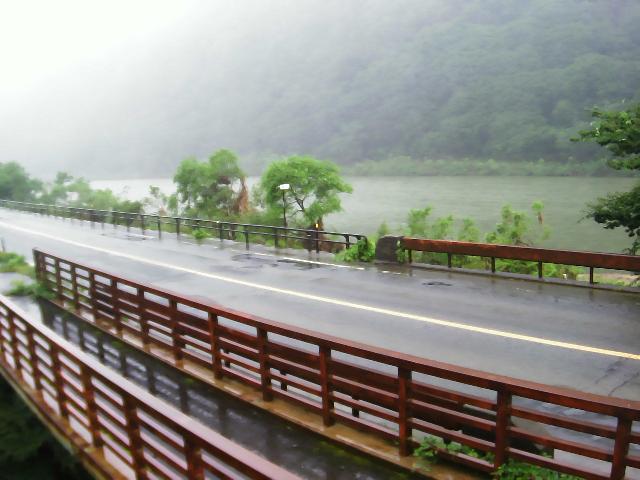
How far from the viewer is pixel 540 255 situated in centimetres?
1312

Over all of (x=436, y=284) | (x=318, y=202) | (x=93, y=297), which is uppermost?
(x=93, y=297)

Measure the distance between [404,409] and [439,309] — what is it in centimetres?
629

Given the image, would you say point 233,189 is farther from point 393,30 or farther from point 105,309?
point 393,30

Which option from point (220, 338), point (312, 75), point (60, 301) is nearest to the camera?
point (220, 338)

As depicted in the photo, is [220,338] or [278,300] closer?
[220,338]

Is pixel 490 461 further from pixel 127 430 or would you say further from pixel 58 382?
pixel 58 382

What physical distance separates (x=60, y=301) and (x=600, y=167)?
85.3m

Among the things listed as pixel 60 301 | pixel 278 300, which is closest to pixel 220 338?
pixel 278 300

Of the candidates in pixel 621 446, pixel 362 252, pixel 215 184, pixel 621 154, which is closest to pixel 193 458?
pixel 621 446

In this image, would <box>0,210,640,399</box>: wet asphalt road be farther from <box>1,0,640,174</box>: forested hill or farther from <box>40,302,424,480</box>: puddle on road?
<box>1,0,640,174</box>: forested hill

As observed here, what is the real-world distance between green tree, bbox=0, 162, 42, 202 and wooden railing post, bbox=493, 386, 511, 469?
81.7m

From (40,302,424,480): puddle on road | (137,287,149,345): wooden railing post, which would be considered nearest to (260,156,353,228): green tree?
(137,287,149,345): wooden railing post

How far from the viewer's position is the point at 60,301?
41.6 ft

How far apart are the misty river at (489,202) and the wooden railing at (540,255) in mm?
25423
